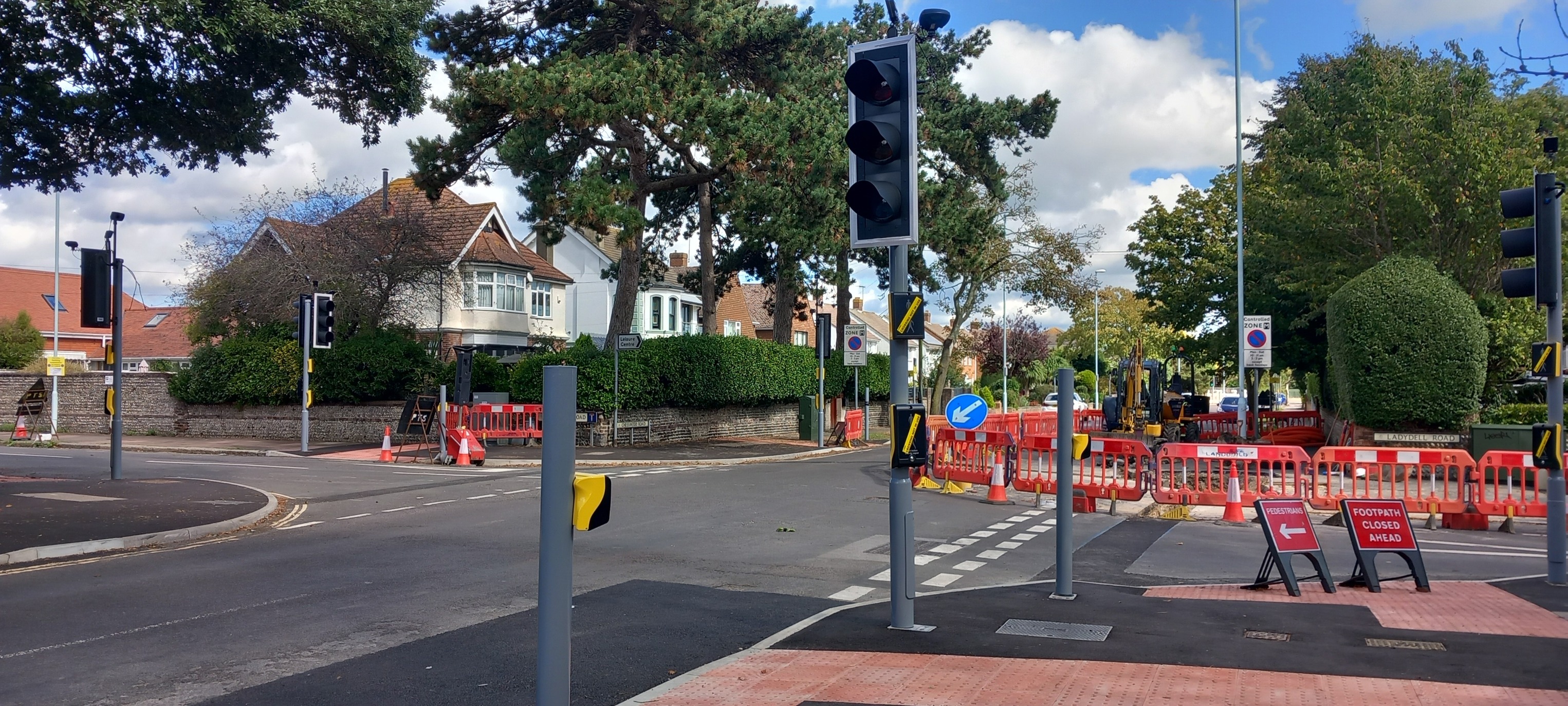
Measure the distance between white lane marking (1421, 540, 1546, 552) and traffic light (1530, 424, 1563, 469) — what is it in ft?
12.9

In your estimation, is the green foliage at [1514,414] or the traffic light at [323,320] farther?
the traffic light at [323,320]

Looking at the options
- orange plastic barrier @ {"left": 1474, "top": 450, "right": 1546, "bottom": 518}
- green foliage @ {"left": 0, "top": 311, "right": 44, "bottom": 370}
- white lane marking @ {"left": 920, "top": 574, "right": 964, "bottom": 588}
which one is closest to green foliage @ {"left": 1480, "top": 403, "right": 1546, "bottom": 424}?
orange plastic barrier @ {"left": 1474, "top": 450, "right": 1546, "bottom": 518}

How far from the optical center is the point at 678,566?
10594 millimetres

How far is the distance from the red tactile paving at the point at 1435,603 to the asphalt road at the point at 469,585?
4.20ft

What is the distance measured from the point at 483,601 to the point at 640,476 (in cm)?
1242

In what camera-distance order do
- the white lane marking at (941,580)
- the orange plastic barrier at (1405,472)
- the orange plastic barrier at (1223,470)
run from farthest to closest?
the orange plastic barrier at (1223,470) → the orange plastic barrier at (1405,472) → the white lane marking at (941,580)

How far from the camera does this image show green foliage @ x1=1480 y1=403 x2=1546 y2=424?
2338 cm

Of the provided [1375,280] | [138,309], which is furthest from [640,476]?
[138,309]

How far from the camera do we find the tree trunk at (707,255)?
32.0m

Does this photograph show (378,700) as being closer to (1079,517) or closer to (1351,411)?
(1079,517)

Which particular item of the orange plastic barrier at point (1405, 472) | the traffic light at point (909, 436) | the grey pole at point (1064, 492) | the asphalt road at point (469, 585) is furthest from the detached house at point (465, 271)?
the traffic light at point (909, 436)

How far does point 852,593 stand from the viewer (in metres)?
9.41

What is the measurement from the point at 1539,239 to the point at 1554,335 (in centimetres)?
101

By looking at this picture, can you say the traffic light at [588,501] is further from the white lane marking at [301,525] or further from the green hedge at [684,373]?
the green hedge at [684,373]
